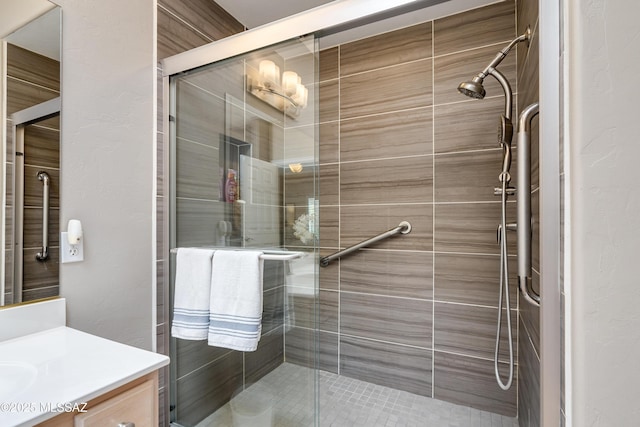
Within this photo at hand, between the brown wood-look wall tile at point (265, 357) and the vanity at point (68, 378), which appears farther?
the brown wood-look wall tile at point (265, 357)

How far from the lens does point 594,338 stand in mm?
632

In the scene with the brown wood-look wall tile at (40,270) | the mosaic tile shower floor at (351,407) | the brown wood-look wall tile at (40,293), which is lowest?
the mosaic tile shower floor at (351,407)

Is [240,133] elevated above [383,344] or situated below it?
above

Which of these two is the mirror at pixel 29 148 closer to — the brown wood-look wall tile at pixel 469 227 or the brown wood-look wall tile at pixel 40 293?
the brown wood-look wall tile at pixel 40 293

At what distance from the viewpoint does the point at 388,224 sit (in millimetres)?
1961

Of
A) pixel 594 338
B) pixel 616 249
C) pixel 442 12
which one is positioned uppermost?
pixel 442 12

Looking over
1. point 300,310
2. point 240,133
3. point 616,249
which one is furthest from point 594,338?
point 240,133

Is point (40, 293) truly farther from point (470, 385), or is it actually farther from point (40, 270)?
point (470, 385)

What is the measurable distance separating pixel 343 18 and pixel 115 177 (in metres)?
1.11

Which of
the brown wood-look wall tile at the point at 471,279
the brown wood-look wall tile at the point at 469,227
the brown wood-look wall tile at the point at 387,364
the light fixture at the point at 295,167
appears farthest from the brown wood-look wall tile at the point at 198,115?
the brown wood-look wall tile at the point at 387,364

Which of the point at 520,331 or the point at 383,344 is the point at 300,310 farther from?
the point at 520,331

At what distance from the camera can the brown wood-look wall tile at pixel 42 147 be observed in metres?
1.00

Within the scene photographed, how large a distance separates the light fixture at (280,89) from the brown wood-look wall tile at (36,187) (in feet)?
2.70

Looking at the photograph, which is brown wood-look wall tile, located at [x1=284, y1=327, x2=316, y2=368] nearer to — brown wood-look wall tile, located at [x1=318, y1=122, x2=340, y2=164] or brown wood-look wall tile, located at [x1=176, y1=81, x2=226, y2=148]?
brown wood-look wall tile, located at [x1=176, y1=81, x2=226, y2=148]
